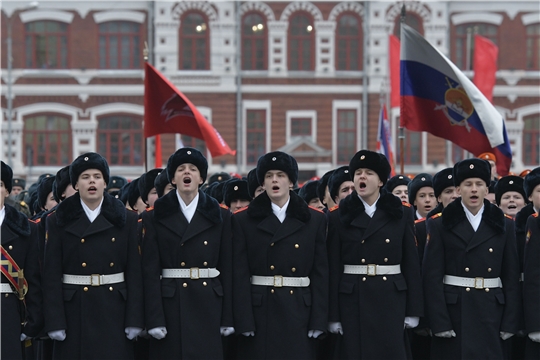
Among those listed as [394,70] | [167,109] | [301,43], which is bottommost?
[167,109]

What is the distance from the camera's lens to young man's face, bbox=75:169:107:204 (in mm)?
7012

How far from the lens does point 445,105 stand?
37.4 feet

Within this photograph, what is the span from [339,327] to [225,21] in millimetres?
27102

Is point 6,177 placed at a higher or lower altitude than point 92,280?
higher

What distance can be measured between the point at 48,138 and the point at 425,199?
26.5 meters

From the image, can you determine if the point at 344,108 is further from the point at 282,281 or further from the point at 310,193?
the point at 282,281

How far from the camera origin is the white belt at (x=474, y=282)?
730 cm

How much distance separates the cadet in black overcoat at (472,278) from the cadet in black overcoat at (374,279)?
0.59 feet

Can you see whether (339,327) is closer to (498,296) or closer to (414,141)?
(498,296)

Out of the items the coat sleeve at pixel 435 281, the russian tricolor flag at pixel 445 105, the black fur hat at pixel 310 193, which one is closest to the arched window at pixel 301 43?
the russian tricolor flag at pixel 445 105

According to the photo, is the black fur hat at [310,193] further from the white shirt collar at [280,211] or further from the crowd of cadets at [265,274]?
the white shirt collar at [280,211]

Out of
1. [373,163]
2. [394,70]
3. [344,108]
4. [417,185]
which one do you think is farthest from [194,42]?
[373,163]

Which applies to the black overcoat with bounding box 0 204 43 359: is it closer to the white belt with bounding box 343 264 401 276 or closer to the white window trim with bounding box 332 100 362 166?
the white belt with bounding box 343 264 401 276

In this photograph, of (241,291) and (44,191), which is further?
(44,191)
